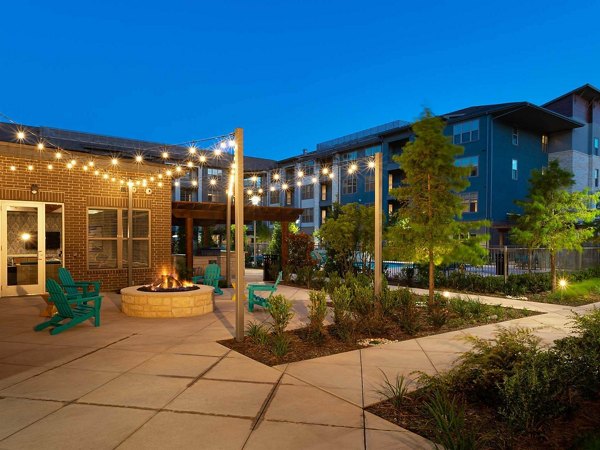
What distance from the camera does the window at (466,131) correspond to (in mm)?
31000

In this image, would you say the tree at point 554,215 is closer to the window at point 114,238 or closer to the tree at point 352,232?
the tree at point 352,232

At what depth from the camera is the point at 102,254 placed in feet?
43.7

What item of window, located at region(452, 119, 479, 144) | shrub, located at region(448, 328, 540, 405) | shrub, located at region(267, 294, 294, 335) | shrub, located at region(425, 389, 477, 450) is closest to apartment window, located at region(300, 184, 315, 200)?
window, located at region(452, 119, 479, 144)

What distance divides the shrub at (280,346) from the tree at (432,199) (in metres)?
4.78

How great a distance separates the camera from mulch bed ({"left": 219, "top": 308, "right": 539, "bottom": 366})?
612 cm

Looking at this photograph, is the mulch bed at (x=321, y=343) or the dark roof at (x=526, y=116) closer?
the mulch bed at (x=321, y=343)

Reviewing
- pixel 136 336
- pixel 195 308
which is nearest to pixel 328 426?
pixel 136 336

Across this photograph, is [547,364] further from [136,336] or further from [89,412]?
[136,336]

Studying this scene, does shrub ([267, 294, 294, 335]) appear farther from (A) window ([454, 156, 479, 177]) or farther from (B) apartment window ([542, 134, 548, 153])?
(B) apartment window ([542, 134, 548, 153])

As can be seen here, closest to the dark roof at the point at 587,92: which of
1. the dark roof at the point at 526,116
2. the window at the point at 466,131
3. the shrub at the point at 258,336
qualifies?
the dark roof at the point at 526,116

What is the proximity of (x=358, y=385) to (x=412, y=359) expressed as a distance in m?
1.43

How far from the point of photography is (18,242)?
470 inches

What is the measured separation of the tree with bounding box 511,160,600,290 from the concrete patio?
23.5ft

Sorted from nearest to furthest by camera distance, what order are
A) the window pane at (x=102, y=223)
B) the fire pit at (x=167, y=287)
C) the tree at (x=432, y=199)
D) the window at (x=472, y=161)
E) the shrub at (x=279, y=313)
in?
the shrub at (x=279, y=313) < the fire pit at (x=167, y=287) < the tree at (x=432, y=199) < the window pane at (x=102, y=223) < the window at (x=472, y=161)
